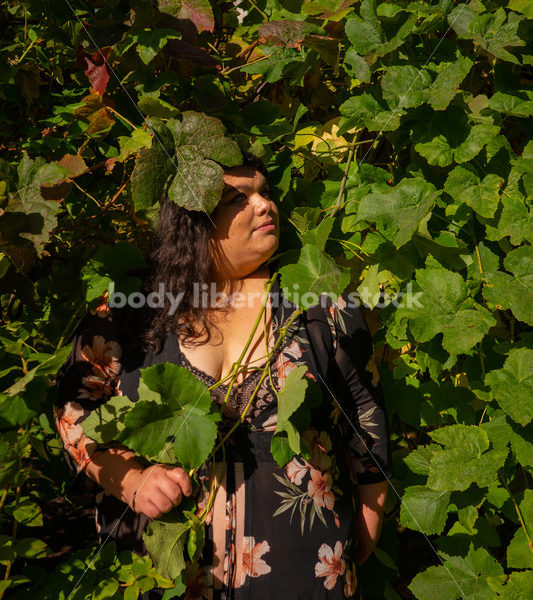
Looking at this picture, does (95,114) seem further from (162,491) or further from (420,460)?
(420,460)

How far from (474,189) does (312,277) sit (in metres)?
0.38

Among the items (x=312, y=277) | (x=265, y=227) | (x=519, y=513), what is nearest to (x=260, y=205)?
(x=265, y=227)

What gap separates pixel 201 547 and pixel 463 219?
0.87 m

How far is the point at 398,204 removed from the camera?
1095 millimetres

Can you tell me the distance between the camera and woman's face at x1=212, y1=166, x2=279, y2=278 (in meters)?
1.25

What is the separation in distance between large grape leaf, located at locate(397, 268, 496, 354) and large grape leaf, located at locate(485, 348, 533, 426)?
0.26 feet

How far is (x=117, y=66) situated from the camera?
1343 mm

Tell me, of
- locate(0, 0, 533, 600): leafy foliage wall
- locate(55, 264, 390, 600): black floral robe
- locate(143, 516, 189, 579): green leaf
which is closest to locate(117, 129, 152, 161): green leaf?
locate(0, 0, 533, 600): leafy foliage wall

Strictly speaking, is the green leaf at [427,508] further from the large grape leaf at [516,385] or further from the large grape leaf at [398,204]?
the large grape leaf at [398,204]

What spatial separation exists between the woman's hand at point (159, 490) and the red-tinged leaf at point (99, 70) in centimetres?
90

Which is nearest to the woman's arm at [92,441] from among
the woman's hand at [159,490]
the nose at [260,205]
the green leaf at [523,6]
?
the woman's hand at [159,490]

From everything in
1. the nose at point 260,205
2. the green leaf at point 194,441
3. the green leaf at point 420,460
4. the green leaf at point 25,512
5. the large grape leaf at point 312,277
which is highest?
the nose at point 260,205

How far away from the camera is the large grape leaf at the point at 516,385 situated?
0.96 m

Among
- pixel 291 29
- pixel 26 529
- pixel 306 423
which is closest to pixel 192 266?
pixel 306 423
